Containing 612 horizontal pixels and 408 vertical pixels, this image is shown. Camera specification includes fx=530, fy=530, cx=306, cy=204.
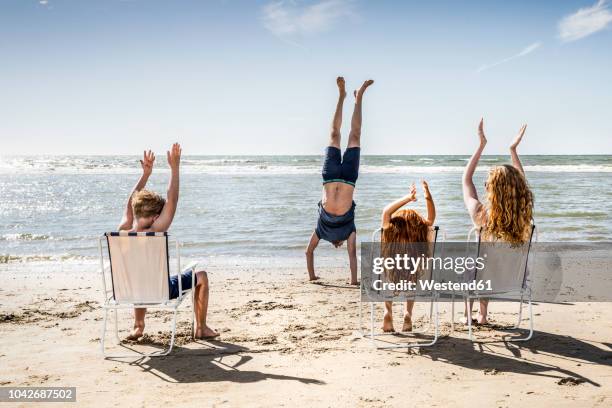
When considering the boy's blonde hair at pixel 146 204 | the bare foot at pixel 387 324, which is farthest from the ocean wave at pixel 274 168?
the boy's blonde hair at pixel 146 204

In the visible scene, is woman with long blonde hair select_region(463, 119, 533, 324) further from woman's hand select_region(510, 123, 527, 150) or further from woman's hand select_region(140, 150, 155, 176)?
woman's hand select_region(140, 150, 155, 176)

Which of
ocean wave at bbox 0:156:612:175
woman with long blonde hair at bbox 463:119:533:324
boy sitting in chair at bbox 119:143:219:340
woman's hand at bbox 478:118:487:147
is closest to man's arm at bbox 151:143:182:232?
boy sitting in chair at bbox 119:143:219:340

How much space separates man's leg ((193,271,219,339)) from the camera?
507cm

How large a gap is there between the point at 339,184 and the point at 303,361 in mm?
2912

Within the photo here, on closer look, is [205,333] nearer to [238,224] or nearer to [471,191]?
[471,191]

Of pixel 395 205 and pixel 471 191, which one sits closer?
pixel 395 205

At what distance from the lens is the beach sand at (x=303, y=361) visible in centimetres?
372

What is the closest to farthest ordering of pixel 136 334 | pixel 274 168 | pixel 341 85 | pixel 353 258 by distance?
pixel 136 334, pixel 341 85, pixel 353 258, pixel 274 168

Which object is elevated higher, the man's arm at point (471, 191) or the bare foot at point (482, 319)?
the man's arm at point (471, 191)

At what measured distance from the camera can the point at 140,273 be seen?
4.66 m

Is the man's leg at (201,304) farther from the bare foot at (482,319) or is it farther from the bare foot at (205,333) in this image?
the bare foot at (482,319)

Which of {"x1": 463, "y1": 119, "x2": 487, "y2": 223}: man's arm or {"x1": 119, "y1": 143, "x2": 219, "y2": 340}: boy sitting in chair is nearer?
{"x1": 119, "y1": 143, "x2": 219, "y2": 340}: boy sitting in chair

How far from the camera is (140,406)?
11.9 feet

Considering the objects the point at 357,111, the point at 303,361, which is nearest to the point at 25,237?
the point at 357,111
